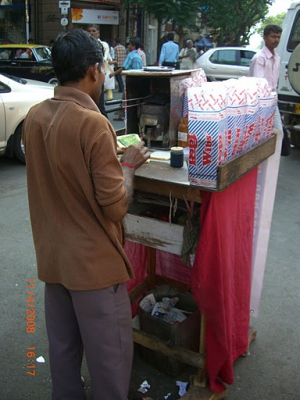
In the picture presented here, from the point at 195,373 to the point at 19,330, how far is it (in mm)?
1157

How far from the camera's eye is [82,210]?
1623mm

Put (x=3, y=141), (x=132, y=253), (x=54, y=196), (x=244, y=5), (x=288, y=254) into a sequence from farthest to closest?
(x=244, y=5) < (x=3, y=141) < (x=288, y=254) < (x=132, y=253) < (x=54, y=196)

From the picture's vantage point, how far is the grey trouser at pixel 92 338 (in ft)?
5.67

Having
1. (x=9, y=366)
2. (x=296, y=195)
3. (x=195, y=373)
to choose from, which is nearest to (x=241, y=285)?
(x=195, y=373)

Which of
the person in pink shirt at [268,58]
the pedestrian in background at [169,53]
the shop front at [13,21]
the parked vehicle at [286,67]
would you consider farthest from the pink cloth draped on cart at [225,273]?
the shop front at [13,21]

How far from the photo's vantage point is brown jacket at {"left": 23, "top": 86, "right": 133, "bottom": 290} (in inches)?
60.0

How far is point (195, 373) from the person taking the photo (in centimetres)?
249

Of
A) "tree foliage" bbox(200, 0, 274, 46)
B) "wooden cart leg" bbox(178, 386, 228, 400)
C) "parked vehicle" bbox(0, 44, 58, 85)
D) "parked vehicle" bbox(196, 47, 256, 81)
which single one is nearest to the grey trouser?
"wooden cart leg" bbox(178, 386, 228, 400)

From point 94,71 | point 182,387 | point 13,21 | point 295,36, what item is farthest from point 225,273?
point 13,21

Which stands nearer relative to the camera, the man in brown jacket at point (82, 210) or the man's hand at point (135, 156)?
the man in brown jacket at point (82, 210)

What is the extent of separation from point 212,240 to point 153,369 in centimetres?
99

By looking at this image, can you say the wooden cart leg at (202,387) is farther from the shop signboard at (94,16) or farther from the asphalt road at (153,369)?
the shop signboard at (94,16)

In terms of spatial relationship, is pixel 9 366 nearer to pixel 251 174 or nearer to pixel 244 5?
pixel 251 174

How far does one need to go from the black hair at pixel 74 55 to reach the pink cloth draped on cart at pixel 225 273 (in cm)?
75
